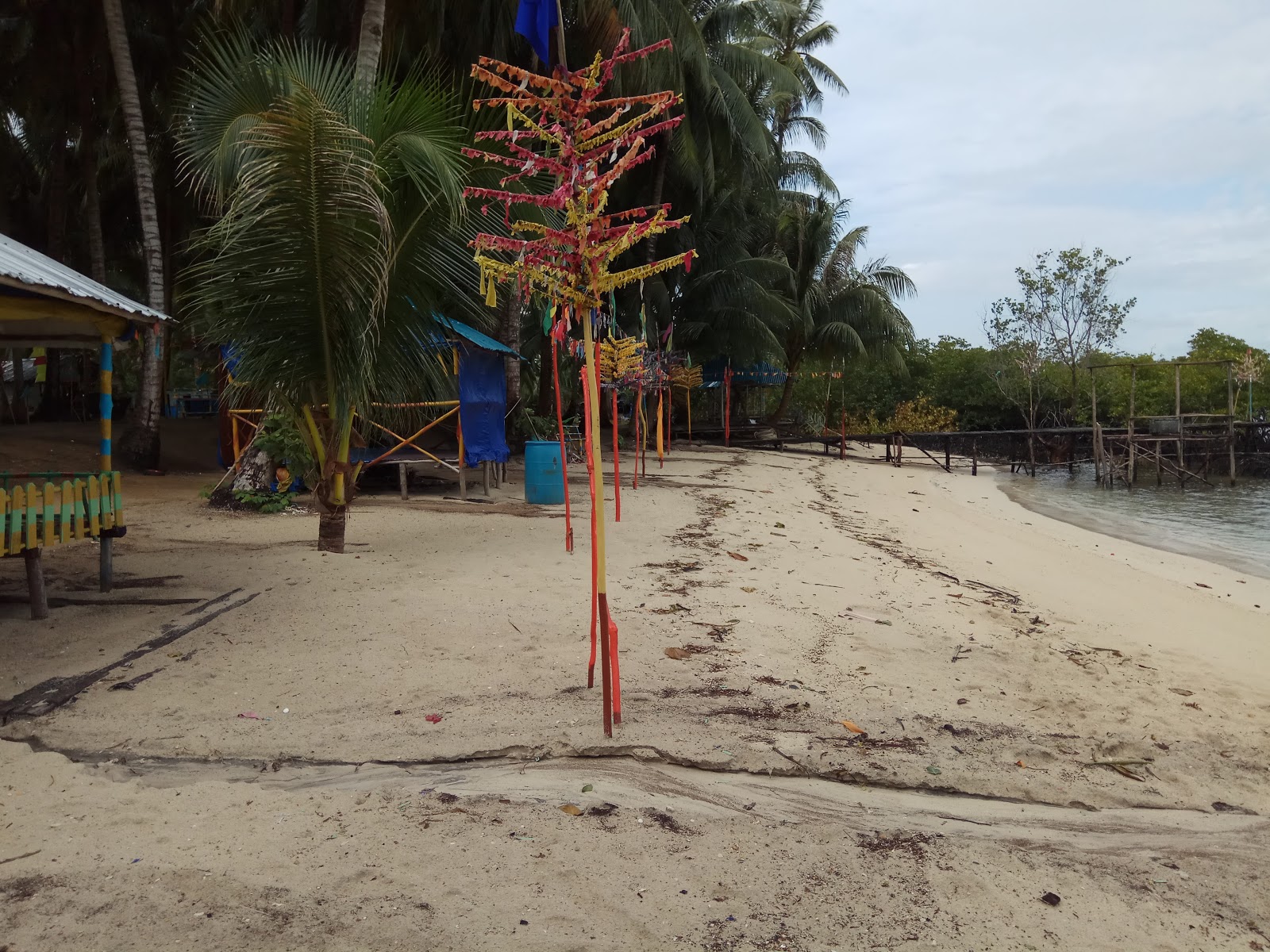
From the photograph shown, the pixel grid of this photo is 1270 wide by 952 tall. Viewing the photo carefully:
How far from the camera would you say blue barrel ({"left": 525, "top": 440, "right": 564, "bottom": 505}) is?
11828 mm

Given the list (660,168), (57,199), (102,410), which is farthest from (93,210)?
(102,410)

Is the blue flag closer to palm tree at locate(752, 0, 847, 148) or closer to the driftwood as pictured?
the driftwood

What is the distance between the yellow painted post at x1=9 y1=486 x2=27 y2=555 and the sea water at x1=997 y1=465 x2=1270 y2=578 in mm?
13099

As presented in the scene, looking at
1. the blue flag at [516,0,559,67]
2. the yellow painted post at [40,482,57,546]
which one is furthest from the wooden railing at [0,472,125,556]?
the blue flag at [516,0,559,67]

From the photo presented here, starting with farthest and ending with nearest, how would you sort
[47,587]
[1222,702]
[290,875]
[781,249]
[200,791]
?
[781,249] < [47,587] < [1222,702] < [200,791] < [290,875]

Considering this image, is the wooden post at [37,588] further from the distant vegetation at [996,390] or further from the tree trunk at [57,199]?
the distant vegetation at [996,390]

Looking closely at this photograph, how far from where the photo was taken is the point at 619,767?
3645 mm

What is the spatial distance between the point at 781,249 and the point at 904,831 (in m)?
30.5

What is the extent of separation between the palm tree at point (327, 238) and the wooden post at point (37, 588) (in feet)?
7.35

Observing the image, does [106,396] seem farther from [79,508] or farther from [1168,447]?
[1168,447]

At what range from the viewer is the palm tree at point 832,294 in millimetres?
31312

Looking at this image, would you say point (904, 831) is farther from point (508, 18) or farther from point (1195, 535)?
point (508, 18)

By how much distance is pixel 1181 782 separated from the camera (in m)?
3.78

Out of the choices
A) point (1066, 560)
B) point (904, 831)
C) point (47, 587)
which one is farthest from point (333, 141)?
point (1066, 560)
